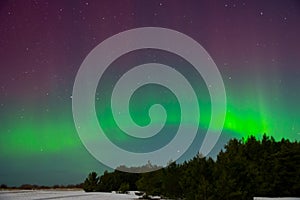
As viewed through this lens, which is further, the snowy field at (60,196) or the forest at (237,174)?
the snowy field at (60,196)

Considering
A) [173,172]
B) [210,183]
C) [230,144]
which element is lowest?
[210,183]

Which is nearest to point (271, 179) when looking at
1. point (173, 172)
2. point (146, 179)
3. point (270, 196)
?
point (270, 196)

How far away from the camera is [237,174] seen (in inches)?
661

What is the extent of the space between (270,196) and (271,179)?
0.95 meters

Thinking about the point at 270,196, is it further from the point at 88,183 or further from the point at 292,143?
the point at 88,183

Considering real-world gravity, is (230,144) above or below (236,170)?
above

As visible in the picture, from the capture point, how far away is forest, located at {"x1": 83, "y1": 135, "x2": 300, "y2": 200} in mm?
16391

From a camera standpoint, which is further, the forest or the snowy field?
the snowy field

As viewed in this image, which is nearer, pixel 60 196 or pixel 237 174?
pixel 237 174

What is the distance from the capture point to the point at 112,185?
4862cm

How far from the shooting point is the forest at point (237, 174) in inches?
645

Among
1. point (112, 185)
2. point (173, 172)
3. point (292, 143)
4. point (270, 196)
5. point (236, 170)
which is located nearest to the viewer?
point (236, 170)

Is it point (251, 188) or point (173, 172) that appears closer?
point (251, 188)

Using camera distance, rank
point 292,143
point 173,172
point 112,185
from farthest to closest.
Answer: point 112,185, point 292,143, point 173,172
